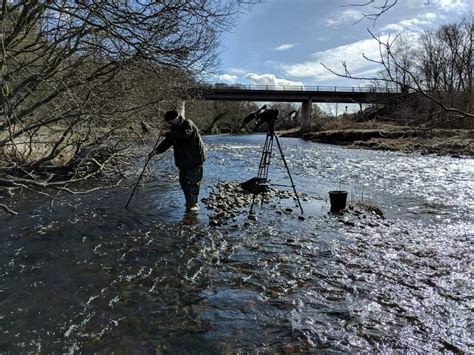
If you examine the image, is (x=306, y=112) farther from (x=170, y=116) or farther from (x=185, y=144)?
(x=170, y=116)

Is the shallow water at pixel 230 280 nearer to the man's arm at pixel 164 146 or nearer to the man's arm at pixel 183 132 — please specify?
the man's arm at pixel 164 146

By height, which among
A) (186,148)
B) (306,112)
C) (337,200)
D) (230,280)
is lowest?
(230,280)

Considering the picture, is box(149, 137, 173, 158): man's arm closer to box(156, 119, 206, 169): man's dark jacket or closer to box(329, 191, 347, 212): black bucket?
box(156, 119, 206, 169): man's dark jacket

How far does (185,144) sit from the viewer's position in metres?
9.14

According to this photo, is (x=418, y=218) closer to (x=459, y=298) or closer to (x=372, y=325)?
(x=459, y=298)

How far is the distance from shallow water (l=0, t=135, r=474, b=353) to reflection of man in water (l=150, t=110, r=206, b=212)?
74 centimetres

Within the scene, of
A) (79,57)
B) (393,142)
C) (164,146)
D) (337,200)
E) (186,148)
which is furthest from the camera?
(393,142)

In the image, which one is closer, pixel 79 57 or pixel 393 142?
pixel 79 57

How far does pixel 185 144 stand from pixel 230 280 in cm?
421

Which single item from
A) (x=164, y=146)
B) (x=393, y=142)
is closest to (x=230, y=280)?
(x=164, y=146)

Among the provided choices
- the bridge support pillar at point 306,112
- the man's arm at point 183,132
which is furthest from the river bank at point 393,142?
the man's arm at point 183,132

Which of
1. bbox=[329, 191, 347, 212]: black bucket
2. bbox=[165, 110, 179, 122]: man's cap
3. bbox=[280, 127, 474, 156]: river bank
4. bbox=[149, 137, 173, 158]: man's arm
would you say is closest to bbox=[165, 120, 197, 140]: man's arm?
bbox=[149, 137, 173, 158]: man's arm

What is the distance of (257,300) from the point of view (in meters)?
5.12

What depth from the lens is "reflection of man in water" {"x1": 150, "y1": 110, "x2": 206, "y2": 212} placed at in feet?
29.0
